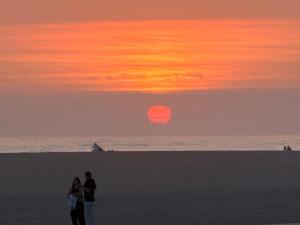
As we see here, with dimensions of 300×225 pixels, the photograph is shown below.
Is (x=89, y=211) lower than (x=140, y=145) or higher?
lower

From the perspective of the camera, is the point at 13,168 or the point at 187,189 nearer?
the point at 187,189

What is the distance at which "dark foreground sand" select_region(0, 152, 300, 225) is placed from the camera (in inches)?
834

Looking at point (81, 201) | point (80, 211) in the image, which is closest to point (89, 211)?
point (80, 211)

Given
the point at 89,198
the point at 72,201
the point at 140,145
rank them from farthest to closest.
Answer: the point at 140,145
the point at 89,198
the point at 72,201

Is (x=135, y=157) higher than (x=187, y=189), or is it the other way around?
(x=135, y=157)

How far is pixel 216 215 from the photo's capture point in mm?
21328

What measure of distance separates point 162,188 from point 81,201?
11.3 m

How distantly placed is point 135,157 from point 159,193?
13640 mm

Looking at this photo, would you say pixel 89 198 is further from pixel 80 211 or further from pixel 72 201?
pixel 72 201

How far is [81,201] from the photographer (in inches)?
687

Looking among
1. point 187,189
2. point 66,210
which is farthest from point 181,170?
point 66,210

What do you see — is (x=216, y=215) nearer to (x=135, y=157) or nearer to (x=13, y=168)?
(x=13, y=168)

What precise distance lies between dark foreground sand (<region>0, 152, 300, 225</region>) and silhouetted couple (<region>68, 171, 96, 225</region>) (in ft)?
7.13

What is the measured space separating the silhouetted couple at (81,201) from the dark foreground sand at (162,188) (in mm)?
2173
